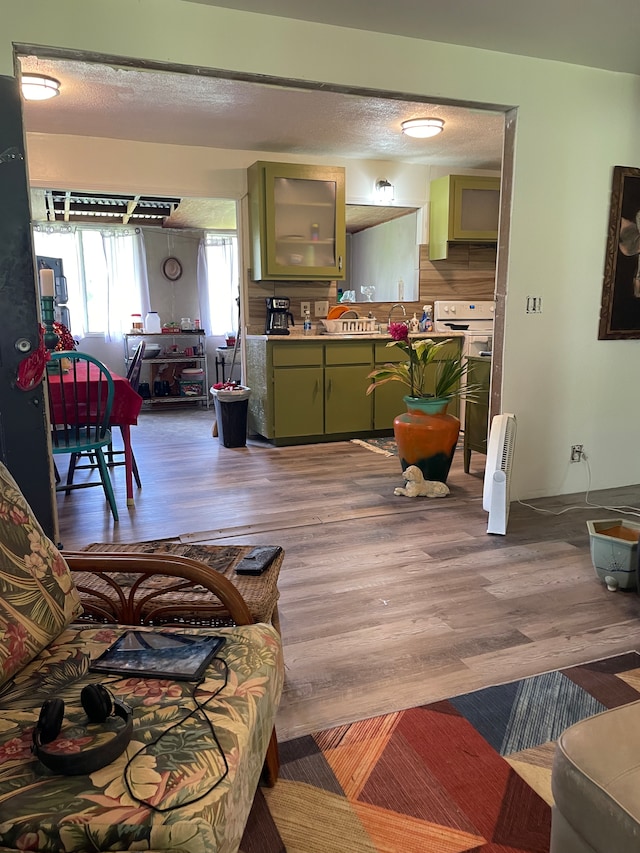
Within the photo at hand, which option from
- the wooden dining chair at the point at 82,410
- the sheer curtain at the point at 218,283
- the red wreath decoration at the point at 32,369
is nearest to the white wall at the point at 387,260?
the sheer curtain at the point at 218,283

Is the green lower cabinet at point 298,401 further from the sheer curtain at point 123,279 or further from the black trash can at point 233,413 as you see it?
the sheer curtain at point 123,279

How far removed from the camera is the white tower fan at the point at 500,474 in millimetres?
3111

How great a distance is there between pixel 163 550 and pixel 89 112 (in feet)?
12.2

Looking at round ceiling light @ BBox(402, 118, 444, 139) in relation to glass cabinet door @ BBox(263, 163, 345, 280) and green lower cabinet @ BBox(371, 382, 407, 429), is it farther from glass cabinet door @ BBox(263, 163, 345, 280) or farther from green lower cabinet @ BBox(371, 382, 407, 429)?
green lower cabinet @ BBox(371, 382, 407, 429)

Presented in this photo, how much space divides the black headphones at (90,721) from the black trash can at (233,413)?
13.6 feet

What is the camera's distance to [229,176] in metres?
5.41

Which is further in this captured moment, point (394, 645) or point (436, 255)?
point (436, 255)

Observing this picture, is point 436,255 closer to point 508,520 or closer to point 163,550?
point 508,520

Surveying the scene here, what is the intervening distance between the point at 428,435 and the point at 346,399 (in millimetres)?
1640

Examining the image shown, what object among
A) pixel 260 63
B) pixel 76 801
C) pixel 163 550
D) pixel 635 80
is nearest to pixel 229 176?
pixel 260 63

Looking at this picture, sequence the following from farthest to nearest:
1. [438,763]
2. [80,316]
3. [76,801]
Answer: [80,316], [438,763], [76,801]

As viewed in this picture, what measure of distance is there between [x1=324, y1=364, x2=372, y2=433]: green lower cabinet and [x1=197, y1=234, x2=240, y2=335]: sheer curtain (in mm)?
3680

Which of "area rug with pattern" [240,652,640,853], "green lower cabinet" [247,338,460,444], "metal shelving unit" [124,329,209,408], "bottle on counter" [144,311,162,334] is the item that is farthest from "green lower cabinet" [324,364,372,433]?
"bottle on counter" [144,311,162,334]

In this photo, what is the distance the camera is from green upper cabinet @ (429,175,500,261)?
5.77 meters
